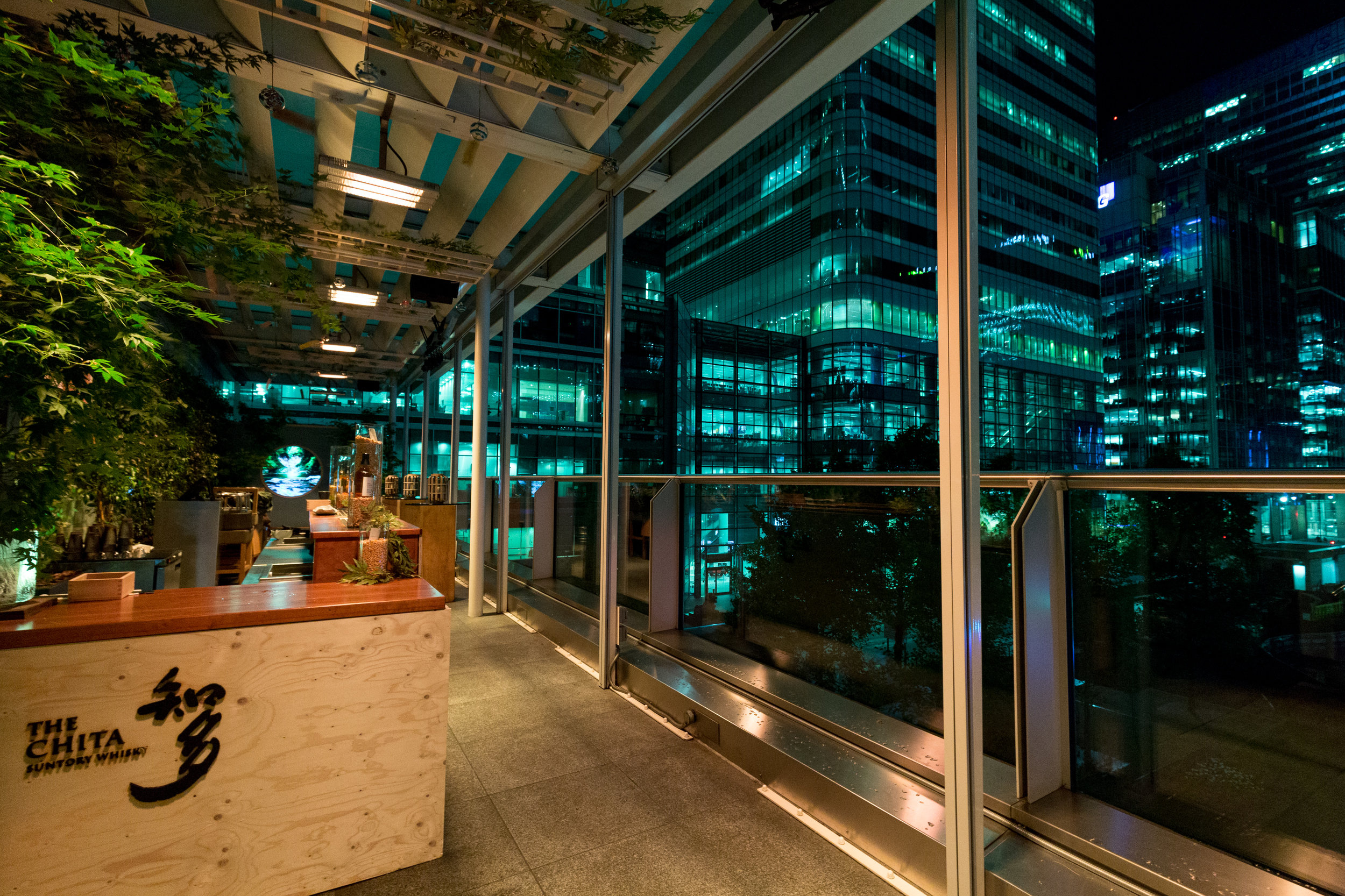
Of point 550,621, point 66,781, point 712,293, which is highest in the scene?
point 712,293

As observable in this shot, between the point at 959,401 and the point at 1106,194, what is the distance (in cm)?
447

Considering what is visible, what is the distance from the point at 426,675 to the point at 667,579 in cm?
226

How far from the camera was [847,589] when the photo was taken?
3.05 meters

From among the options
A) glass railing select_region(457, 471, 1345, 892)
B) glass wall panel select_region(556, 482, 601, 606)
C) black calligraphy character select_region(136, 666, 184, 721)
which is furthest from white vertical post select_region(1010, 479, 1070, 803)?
glass wall panel select_region(556, 482, 601, 606)

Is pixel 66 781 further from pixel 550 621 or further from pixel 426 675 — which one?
pixel 550 621

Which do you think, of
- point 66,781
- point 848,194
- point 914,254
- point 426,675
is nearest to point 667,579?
point 426,675

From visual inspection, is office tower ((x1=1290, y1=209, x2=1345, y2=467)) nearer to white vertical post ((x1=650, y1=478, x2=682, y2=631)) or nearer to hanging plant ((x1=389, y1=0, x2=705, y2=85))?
white vertical post ((x1=650, y1=478, x2=682, y2=631))

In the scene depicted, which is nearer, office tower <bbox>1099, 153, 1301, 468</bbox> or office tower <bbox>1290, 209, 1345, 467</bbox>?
office tower <bbox>1290, 209, 1345, 467</bbox>

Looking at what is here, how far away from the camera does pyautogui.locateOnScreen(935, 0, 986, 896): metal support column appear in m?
1.70

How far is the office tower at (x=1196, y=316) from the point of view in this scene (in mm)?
3445

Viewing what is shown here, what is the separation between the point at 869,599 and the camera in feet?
9.59

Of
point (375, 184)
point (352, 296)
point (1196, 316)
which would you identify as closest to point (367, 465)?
point (375, 184)

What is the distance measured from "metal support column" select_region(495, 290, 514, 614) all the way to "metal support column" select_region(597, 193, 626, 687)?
7.90ft

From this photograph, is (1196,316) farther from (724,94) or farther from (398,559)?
(398,559)
